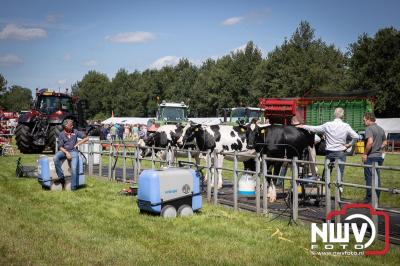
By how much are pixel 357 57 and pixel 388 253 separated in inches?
2199

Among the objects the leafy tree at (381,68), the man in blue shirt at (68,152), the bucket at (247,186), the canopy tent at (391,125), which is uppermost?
the leafy tree at (381,68)

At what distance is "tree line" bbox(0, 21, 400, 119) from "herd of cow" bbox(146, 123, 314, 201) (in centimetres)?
1354

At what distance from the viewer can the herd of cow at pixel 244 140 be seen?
13.7 meters

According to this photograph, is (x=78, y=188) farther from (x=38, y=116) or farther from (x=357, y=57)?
(x=357, y=57)

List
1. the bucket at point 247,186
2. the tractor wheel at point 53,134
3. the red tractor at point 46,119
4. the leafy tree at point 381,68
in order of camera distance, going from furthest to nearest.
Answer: the leafy tree at point 381,68
the red tractor at point 46,119
the tractor wheel at point 53,134
the bucket at point 247,186

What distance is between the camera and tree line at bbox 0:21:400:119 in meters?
57.8

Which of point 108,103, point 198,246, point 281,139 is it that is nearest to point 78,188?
point 281,139

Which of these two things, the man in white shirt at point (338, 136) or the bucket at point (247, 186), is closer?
the man in white shirt at point (338, 136)

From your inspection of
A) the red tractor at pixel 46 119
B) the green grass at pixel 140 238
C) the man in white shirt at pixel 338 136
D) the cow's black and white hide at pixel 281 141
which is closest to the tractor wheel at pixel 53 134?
the red tractor at pixel 46 119

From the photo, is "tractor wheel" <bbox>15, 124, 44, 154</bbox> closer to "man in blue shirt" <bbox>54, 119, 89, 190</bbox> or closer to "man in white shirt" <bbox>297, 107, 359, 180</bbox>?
"man in blue shirt" <bbox>54, 119, 89, 190</bbox>

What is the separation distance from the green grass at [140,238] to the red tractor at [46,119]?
16217 millimetres

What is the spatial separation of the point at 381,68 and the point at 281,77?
14.2 metres

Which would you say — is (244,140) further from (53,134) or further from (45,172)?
(53,134)

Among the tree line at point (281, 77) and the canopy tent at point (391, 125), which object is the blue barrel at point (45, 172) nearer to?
the tree line at point (281, 77)
